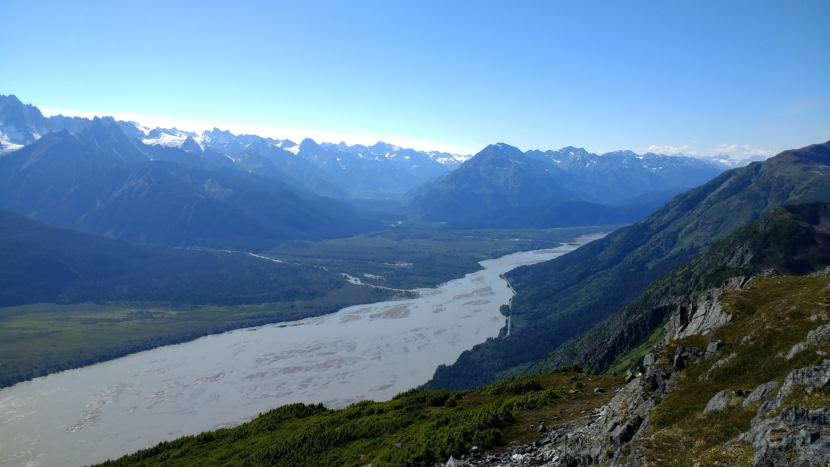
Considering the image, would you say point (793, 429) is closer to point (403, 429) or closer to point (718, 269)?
point (403, 429)

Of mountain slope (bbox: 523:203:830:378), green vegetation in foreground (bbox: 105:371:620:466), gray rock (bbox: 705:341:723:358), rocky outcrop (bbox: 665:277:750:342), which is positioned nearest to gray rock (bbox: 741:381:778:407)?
gray rock (bbox: 705:341:723:358)

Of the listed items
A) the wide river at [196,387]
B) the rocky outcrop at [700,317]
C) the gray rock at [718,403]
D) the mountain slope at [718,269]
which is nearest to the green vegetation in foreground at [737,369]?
the gray rock at [718,403]

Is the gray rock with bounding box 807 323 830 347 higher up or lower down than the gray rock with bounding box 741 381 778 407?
higher up

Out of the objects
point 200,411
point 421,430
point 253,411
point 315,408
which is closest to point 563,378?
point 421,430

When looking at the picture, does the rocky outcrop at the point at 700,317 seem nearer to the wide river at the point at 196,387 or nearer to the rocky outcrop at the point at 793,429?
the rocky outcrop at the point at 793,429

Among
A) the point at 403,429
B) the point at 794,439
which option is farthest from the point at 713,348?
the point at 403,429

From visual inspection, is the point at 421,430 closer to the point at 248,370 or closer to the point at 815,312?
the point at 815,312

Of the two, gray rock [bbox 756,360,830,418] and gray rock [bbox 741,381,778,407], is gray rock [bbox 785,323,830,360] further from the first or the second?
gray rock [bbox 741,381,778,407]
